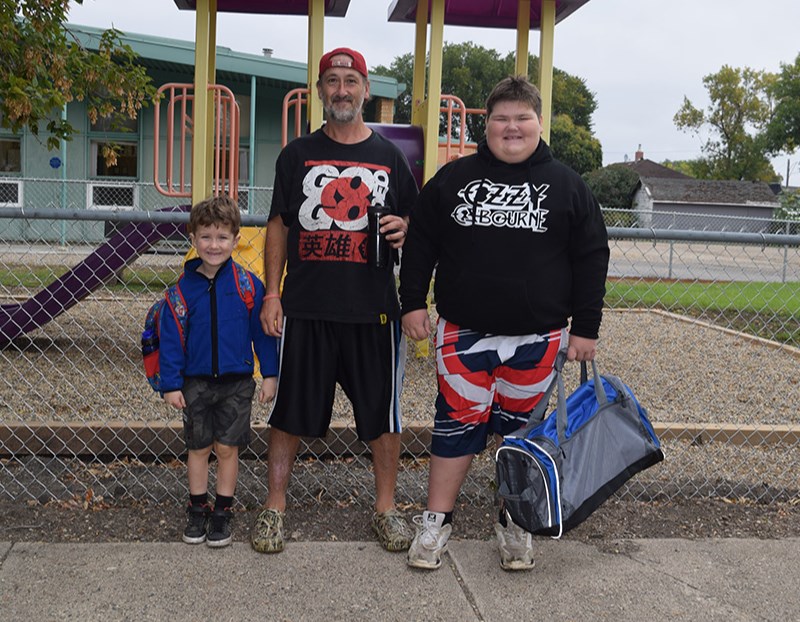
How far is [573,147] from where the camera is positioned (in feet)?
181

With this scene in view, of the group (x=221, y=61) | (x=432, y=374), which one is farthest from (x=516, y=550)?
(x=221, y=61)

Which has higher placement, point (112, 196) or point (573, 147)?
point (573, 147)

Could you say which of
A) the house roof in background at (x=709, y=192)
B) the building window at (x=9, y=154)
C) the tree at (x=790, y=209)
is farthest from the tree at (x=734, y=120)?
the building window at (x=9, y=154)

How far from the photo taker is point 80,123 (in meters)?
18.5

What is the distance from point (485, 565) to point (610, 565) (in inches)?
20.0

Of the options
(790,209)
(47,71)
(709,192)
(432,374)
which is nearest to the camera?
(47,71)

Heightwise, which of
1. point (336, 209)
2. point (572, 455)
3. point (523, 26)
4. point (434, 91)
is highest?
point (523, 26)

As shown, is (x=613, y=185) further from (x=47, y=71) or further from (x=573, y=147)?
(x=47, y=71)

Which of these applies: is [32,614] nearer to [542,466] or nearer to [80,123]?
[542,466]

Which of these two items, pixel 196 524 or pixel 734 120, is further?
pixel 734 120

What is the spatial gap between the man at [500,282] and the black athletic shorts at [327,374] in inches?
9.5

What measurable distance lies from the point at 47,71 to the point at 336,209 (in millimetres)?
2686

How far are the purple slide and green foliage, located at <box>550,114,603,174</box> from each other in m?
50.4

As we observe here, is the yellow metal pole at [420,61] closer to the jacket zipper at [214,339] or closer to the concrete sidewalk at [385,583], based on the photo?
the jacket zipper at [214,339]
